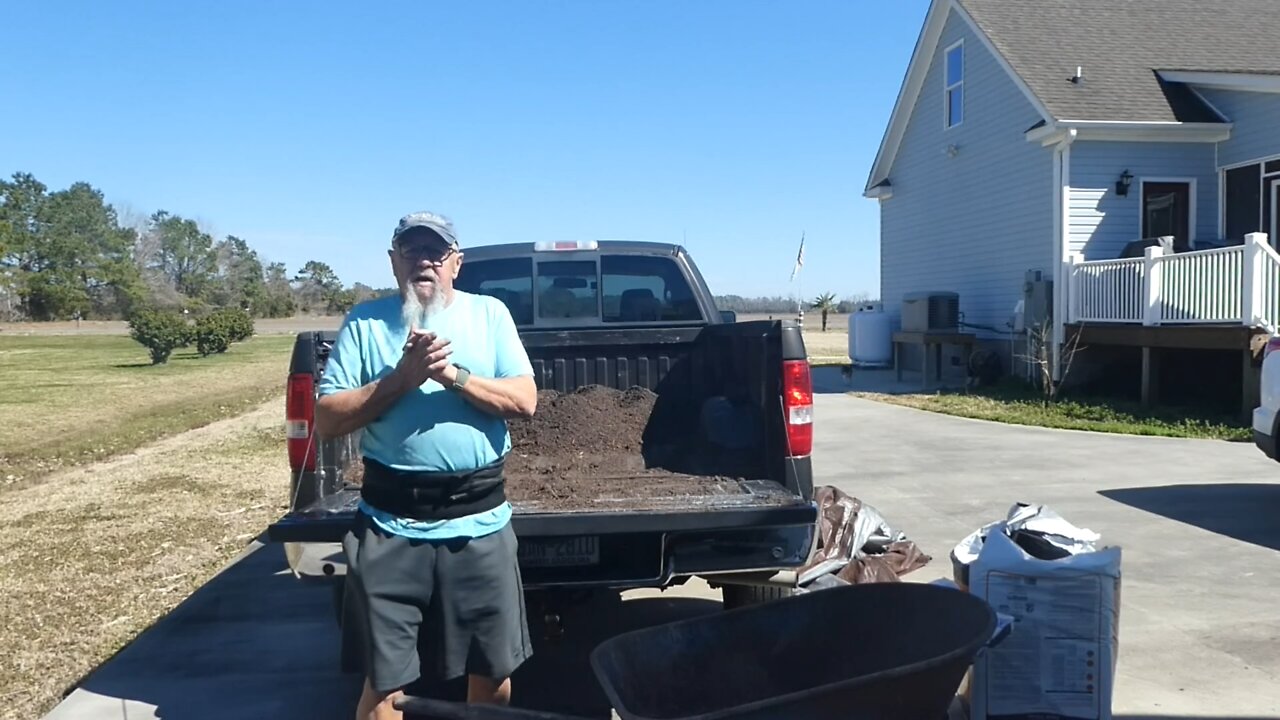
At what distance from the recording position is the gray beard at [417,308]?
10.2 ft

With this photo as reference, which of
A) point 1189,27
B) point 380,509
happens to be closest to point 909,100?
point 1189,27

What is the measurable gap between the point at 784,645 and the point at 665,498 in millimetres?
1028

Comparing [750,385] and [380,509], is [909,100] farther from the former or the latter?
[380,509]

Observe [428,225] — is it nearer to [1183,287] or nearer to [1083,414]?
[1083,414]

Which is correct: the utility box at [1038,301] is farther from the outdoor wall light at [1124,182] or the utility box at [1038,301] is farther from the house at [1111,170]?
the outdoor wall light at [1124,182]

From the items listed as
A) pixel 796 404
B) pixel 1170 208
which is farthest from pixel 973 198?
pixel 796 404

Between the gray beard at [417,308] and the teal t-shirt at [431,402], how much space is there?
0.06 ft

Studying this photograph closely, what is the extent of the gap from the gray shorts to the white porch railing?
11.7m

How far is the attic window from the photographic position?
20.5 meters

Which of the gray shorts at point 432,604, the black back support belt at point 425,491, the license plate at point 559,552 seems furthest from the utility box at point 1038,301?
the black back support belt at point 425,491

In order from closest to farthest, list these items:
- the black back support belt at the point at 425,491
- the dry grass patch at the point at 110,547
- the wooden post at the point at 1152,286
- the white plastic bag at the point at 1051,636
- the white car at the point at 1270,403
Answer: the black back support belt at the point at 425,491, the white plastic bag at the point at 1051,636, the dry grass patch at the point at 110,547, the white car at the point at 1270,403, the wooden post at the point at 1152,286

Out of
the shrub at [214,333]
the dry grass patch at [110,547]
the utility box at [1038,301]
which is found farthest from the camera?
the shrub at [214,333]

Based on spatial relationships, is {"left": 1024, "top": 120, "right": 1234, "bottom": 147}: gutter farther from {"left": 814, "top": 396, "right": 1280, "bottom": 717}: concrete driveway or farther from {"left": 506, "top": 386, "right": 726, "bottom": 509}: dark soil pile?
{"left": 506, "top": 386, "right": 726, "bottom": 509}: dark soil pile

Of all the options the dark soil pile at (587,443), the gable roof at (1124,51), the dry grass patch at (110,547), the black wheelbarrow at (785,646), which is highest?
the gable roof at (1124,51)
